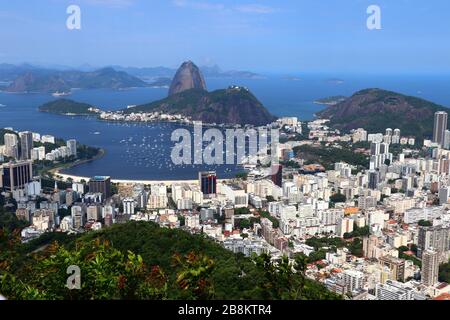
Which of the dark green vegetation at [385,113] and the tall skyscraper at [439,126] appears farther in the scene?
the dark green vegetation at [385,113]

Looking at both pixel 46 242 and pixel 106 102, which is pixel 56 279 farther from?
pixel 106 102

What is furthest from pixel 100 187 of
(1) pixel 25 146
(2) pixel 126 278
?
(2) pixel 126 278

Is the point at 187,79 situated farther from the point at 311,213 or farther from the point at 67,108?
the point at 311,213

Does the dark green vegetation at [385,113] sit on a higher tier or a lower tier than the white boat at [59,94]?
lower

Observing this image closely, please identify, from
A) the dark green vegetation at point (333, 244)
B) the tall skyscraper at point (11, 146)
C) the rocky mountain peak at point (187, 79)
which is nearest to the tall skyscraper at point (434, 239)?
the dark green vegetation at point (333, 244)

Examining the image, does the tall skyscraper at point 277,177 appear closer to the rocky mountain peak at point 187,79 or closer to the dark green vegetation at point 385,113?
the dark green vegetation at point 385,113
